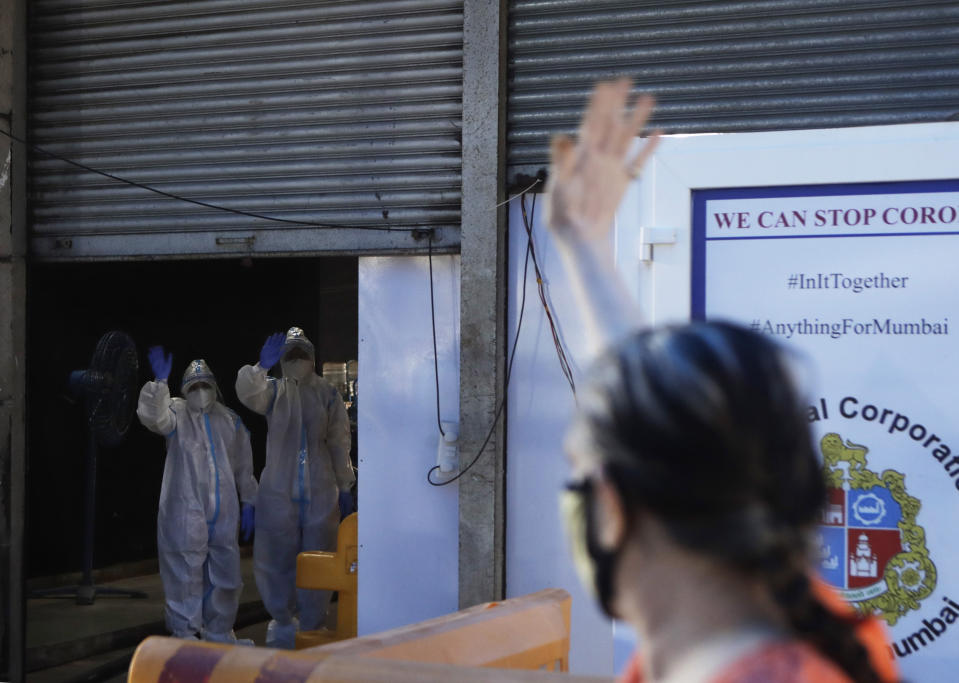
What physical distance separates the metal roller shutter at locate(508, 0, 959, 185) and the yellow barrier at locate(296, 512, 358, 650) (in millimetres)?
2162

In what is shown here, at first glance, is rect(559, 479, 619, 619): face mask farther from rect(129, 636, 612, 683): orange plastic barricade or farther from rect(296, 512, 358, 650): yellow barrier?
rect(296, 512, 358, 650): yellow barrier

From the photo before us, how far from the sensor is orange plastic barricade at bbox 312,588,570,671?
222 centimetres

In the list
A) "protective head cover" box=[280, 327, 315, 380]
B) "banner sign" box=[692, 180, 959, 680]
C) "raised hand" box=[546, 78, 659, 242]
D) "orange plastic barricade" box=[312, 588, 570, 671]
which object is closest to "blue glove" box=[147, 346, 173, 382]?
"protective head cover" box=[280, 327, 315, 380]

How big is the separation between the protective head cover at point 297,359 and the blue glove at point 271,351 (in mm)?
500

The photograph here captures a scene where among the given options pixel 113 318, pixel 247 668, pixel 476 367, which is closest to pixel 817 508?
pixel 247 668

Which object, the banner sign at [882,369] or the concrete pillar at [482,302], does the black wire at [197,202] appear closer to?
the concrete pillar at [482,302]

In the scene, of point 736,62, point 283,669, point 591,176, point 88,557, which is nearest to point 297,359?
point 88,557

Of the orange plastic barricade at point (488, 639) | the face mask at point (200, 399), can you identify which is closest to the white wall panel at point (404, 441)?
the orange plastic barricade at point (488, 639)

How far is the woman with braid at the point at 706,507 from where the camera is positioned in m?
0.86

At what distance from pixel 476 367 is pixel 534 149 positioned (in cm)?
105

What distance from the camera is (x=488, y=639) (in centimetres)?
239

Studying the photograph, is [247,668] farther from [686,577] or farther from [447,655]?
[686,577]

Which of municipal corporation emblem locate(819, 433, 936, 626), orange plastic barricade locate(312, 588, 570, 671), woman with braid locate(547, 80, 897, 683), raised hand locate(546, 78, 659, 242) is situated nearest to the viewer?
woman with braid locate(547, 80, 897, 683)

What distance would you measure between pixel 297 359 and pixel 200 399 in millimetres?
992
